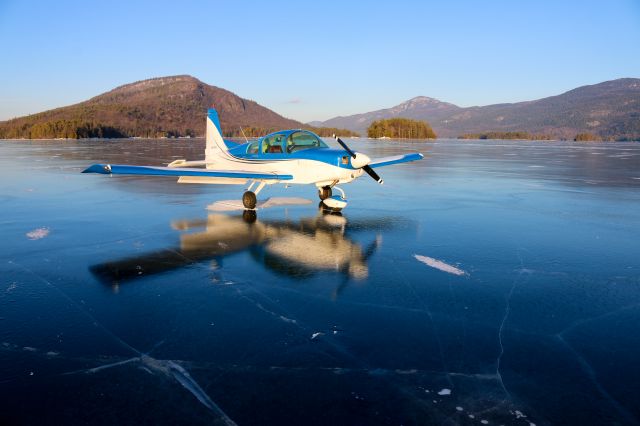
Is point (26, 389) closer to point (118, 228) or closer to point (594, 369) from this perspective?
point (594, 369)

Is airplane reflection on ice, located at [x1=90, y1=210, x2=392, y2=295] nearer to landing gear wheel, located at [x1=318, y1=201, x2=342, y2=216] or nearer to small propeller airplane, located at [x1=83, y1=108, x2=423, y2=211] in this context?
landing gear wheel, located at [x1=318, y1=201, x2=342, y2=216]

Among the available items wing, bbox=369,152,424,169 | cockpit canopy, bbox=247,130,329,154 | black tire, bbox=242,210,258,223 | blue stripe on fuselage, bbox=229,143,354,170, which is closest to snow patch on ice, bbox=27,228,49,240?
black tire, bbox=242,210,258,223

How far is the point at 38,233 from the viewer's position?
8.32 m

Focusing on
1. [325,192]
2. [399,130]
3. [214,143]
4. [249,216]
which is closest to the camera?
[249,216]

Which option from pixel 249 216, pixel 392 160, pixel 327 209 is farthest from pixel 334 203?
pixel 392 160

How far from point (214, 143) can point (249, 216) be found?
4.93 meters

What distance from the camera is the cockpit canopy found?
1145 centimetres

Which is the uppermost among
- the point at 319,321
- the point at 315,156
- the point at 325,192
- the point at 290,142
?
the point at 290,142

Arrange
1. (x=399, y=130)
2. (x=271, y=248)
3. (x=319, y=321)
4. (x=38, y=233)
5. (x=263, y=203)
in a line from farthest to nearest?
(x=399, y=130), (x=263, y=203), (x=38, y=233), (x=271, y=248), (x=319, y=321)

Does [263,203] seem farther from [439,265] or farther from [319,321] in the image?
[319,321]

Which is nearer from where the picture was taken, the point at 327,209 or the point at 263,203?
the point at 327,209

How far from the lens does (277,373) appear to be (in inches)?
139

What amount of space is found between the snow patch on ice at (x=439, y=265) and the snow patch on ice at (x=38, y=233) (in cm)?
692

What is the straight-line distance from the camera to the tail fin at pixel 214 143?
14077 millimetres
